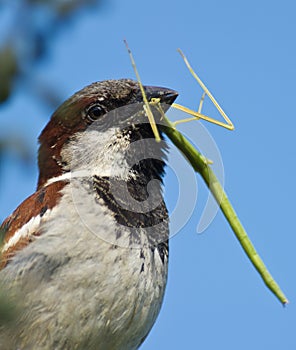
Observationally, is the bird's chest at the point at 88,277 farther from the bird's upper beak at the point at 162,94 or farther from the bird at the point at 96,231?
the bird's upper beak at the point at 162,94

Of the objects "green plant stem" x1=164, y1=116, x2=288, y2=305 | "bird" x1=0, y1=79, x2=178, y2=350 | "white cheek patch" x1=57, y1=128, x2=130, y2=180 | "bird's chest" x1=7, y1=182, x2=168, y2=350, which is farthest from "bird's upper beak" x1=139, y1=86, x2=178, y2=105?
"bird's chest" x1=7, y1=182, x2=168, y2=350

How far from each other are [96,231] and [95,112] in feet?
2.85

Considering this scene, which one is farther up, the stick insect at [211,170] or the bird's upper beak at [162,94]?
the bird's upper beak at [162,94]

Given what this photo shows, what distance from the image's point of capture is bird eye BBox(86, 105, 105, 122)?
407cm

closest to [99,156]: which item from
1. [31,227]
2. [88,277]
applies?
[31,227]

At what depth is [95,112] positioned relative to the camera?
415 cm

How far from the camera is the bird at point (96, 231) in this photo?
3.55 m

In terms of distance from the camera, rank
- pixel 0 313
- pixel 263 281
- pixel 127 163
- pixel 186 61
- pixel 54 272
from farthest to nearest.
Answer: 1. pixel 127 163
2. pixel 54 272
3. pixel 263 281
4. pixel 186 61
5. pixel 0 313

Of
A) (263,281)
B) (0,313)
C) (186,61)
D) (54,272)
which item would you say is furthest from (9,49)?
(54,272)

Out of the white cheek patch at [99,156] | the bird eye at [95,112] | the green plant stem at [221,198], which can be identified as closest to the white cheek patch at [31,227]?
the white cheek patch at [99,156]

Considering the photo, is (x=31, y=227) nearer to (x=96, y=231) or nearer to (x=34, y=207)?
(x=34, y=207)

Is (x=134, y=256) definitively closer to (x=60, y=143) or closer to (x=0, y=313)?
(x=60, y=143)

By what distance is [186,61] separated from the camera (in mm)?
2789

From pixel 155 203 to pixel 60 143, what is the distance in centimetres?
75
